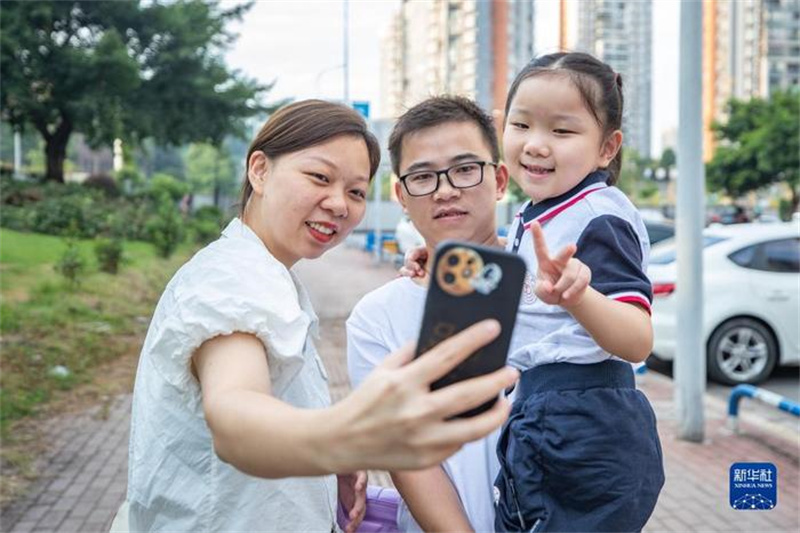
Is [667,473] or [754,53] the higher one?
[754,53]

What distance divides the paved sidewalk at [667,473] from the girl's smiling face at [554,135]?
1570 mm

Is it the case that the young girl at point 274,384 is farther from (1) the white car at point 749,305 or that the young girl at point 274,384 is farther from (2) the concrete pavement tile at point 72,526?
(1) the white car at point 749,305

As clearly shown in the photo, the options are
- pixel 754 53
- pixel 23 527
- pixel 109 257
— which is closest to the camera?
pixel 23 527

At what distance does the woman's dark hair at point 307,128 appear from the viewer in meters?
1.25

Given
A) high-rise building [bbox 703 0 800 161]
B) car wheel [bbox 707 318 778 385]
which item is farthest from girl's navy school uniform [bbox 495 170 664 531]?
high-rise building [bbox 703 0 800 161]

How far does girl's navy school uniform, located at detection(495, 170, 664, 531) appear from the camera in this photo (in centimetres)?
125

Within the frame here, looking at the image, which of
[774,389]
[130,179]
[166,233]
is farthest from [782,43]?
[774,389]

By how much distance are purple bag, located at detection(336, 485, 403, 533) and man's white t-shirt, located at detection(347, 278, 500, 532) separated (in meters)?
0.05

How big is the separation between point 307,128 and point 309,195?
4.1 inches

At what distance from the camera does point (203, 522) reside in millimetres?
1194

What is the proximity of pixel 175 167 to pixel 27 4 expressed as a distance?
46611mm

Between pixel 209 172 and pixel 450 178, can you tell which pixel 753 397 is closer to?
pixel 450 178

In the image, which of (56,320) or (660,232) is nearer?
(56,320)

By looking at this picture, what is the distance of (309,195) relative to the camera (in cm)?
124
